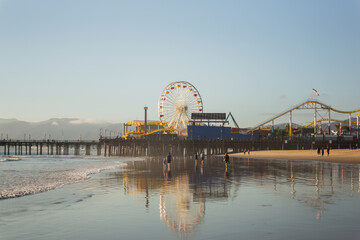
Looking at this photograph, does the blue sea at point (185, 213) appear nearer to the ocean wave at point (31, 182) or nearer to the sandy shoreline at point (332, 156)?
the ocean wave at point (31, 182)

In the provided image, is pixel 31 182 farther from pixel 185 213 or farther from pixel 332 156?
pixel 332 156

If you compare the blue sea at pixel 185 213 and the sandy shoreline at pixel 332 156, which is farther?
the sandy shoreline at pixel 332 156

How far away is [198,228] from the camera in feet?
32.7

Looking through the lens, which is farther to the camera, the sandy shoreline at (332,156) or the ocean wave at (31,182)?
the sandy shoreline at (332,156)

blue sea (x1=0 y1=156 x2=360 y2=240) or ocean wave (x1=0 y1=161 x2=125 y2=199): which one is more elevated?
blue sea (x1=0 y1=156 x2=360 y2=240)

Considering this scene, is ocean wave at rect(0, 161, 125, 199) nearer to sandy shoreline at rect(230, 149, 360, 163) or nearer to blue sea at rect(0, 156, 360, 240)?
blue sea at rect(0, 156, 360, 240)

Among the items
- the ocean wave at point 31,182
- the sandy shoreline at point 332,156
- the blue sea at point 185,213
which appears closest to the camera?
the blue sea at point 185,213

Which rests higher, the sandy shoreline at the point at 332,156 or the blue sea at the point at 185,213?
the blue sea at the point at 185,213

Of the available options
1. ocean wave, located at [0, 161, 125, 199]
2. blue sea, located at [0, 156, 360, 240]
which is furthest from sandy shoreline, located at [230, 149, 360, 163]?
ocean wave, located at [0, 161, 125, 199]

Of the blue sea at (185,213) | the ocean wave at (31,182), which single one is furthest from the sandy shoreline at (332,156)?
the ocean wave at (31,182)

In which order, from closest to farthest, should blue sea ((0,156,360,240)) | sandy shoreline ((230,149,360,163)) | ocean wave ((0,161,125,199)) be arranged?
1. blue sea ((0,156,360,240))
2. ocean wave ((0,161,125,199))
3. sandy shoreline ((230,149,360,163))

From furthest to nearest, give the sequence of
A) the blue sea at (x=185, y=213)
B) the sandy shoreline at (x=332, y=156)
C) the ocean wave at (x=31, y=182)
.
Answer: the sandy shoreline at (x=332, y=156) < the ocean wave at (x=31, y=182) < the blue sea at (x=185, y=213)

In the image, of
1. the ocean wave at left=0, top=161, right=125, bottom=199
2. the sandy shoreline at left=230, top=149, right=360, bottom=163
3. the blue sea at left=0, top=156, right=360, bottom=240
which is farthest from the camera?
the sandy shoreline at left=230, top=149, right=360, bottom=163

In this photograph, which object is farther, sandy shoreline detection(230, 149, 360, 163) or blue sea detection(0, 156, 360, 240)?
sandy shoreline detection(230, 149, 360, 163)
